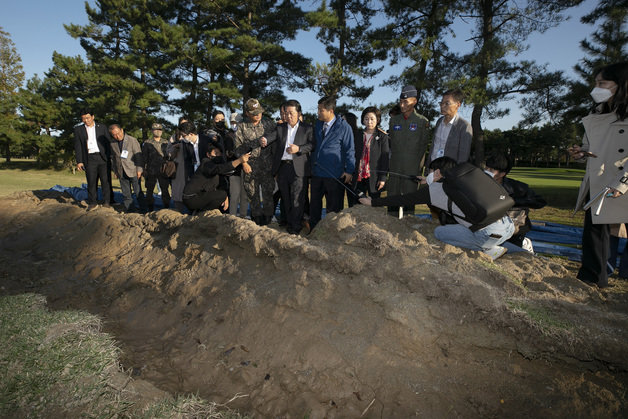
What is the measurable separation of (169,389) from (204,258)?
1283mm

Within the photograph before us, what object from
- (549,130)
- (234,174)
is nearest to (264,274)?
(234,174)

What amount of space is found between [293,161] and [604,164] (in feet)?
10.0

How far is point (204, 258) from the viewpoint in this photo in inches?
124

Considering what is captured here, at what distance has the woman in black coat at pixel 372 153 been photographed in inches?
187

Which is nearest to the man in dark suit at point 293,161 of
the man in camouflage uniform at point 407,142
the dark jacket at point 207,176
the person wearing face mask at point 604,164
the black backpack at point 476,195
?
the dark jacket at point 207,176

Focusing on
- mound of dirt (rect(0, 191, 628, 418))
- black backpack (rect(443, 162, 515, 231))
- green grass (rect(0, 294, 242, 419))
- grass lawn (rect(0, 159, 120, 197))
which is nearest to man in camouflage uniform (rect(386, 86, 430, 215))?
mound of dirt (rect(0, 191, 628, 418))

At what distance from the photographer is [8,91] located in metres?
30.4

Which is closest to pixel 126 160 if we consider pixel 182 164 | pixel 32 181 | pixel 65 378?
pixel 182 164

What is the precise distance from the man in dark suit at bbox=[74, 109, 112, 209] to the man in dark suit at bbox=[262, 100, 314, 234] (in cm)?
386

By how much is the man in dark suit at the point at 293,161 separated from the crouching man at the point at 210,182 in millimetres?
478

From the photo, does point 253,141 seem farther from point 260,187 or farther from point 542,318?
point 542,318

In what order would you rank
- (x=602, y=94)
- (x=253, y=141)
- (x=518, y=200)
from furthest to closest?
(x=253, y=141) < (x=518, y=200) < (x=602, y=94)

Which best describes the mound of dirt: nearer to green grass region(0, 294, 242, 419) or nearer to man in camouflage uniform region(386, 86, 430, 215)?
green grass region(0, 294, 242, 419)

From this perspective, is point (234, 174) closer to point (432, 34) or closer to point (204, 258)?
point (204, 258)
